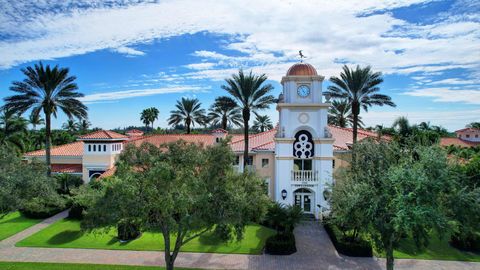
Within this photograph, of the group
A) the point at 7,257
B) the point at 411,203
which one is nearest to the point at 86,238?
the point at 7,257

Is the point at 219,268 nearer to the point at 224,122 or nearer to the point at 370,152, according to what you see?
the point at 370,152

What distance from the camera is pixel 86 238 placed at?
2550 cm

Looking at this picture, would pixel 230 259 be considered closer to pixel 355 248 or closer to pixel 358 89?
pixel 355 248

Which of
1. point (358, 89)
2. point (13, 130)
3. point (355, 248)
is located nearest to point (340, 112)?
point (358, 89)

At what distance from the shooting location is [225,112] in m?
43.5

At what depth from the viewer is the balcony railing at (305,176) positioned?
30953 millimetres

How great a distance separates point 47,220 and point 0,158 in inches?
477

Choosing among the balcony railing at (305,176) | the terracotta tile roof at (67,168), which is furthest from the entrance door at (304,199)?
the terracotta tile roof at (67,168)

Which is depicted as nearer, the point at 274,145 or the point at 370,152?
the point at 370,152

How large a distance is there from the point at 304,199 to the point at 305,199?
3.9 inches

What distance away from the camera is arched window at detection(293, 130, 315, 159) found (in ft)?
103

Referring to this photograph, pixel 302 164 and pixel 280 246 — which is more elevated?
pixel 302 164

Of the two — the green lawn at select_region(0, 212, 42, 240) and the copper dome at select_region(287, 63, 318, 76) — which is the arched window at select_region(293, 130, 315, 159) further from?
the green lawn at select_region(0, 212, 42, 240)

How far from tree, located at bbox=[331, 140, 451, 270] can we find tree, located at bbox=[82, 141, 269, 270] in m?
5.07
